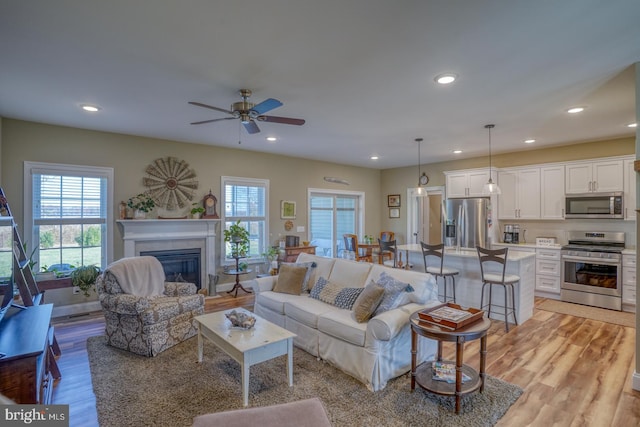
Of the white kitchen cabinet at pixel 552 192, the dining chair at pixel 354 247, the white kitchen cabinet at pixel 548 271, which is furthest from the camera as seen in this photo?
the dining chair at pixel 354 247

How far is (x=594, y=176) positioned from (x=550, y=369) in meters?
3.77

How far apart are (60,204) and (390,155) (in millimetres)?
5665

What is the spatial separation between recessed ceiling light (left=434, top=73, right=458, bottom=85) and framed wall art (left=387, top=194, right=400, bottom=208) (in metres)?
5.55

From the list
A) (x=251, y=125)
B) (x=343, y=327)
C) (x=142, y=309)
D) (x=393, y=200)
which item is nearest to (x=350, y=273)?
(x=343, y=327)

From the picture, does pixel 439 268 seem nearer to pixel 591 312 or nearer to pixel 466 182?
pixel 591 312

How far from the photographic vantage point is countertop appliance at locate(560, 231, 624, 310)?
4.83 m

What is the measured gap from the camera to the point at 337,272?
3896mm

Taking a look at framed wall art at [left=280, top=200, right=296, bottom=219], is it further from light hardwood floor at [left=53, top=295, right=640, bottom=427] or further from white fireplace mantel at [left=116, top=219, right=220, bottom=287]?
light hardwood floor at [left=53, top=295, right=640, bottom=427]

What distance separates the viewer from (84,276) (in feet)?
13.8

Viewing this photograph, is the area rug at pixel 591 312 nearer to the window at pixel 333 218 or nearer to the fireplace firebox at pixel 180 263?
the window at pixel 333 218

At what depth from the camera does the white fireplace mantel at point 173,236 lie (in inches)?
192

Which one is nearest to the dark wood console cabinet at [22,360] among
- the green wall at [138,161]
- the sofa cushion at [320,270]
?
the sofa cushion at [320,270]

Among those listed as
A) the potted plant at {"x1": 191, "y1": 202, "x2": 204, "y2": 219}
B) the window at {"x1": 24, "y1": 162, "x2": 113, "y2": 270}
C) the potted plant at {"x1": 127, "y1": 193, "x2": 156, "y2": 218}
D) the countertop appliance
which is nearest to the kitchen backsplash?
the countertop appliance

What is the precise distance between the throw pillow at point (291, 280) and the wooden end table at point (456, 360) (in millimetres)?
1663
